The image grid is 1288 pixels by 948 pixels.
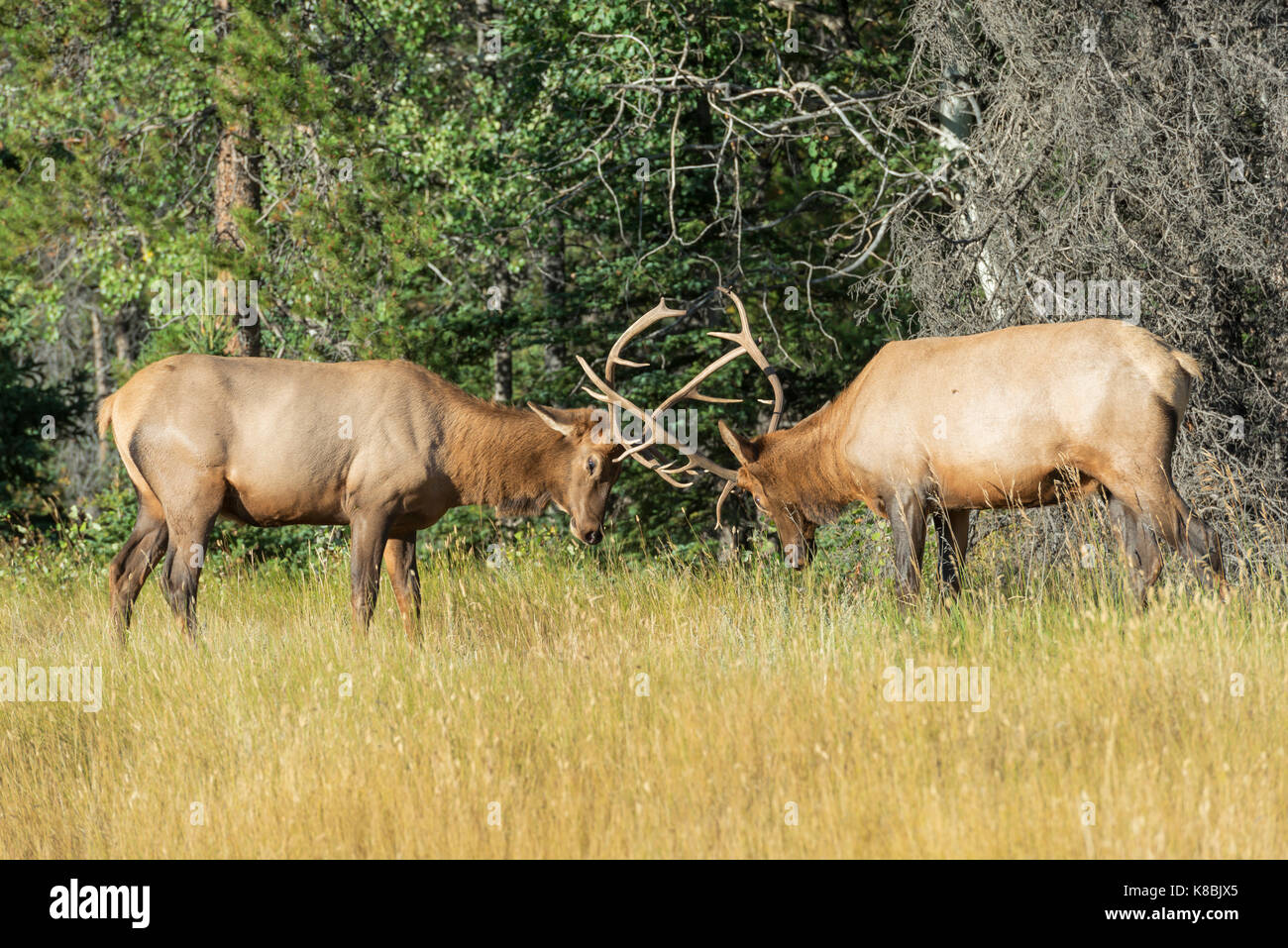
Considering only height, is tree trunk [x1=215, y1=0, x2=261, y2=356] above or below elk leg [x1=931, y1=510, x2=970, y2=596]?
above

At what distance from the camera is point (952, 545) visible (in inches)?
319

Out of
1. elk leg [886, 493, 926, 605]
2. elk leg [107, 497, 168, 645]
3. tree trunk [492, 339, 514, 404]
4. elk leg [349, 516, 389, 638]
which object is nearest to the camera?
elk leg [886, 493, 926, 605]

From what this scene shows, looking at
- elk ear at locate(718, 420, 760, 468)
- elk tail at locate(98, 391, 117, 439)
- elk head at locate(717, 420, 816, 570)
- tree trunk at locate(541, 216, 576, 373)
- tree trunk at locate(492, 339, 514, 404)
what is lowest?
elk head at locate(717, 420, 816, 570)

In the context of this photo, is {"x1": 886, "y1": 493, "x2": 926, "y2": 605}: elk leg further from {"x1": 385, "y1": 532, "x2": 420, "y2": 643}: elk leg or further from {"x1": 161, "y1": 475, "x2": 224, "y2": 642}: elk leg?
{"x1": 161, "y1": 475, "x2": 224, "y2": 642}: elk leg

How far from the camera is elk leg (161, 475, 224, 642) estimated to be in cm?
725

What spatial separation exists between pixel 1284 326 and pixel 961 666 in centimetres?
466

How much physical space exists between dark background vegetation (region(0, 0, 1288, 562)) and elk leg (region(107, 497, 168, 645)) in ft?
8.75

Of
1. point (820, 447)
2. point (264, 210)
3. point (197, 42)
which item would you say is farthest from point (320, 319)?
point (820, 447)

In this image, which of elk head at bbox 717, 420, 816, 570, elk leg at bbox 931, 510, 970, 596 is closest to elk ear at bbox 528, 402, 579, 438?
elk head at bbox 717, 420, 816, 570

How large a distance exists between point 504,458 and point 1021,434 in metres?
→ 3.03

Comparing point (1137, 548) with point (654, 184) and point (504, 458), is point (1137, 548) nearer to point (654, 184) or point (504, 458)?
point (504, 458)

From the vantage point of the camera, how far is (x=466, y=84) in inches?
666

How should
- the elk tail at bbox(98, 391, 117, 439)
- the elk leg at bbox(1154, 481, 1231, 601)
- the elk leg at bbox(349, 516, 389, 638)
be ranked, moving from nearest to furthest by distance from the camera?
1. the elk leg at bbox(1154, 481, 1231, 601)
2. the elk leg at bbox(349, 516, 389, 638)
3. the elk tail at bbox(98, 391, 117, 439)

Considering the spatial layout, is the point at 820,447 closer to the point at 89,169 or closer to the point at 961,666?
the point at 961,666
